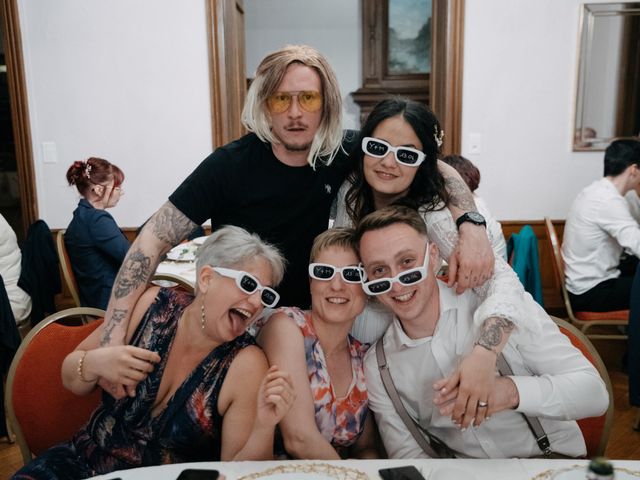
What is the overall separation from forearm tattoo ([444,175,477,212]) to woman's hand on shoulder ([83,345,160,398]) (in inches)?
39.9

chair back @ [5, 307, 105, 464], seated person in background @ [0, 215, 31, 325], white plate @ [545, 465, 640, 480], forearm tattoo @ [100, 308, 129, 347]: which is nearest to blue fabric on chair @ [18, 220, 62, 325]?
seated person in background @ [0, 215, 31, 325]

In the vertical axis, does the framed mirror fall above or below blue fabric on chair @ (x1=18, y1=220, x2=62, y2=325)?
above

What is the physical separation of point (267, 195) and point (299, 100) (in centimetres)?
32

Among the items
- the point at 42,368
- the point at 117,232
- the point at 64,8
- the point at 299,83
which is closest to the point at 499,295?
the point at 299,83

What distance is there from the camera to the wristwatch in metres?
1.65

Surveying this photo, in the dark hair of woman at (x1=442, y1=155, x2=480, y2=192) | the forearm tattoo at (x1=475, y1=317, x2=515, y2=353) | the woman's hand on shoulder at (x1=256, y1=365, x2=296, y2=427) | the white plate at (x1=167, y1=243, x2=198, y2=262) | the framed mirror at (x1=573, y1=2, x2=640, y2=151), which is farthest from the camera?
the framed mirror at (x1=573, y1=2, x2=640, y2=151)

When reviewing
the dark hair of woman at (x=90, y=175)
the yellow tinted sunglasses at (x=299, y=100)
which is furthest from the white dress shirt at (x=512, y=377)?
the dark hair of woman at (x=90, y=175)

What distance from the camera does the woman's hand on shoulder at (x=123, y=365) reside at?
1.45 metres

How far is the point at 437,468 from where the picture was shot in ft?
3.98

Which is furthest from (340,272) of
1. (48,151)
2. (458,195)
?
(48,151)

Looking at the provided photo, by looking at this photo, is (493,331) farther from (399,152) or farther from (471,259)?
(399,152)

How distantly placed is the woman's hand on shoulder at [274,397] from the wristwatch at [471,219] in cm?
73

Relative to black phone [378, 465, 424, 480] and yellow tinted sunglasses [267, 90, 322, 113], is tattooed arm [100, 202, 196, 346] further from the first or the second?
black phone [378, 465, 424, 480]

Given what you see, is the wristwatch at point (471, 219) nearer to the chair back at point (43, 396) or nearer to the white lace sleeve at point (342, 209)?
the white lace sleeve at point (342, 209)
